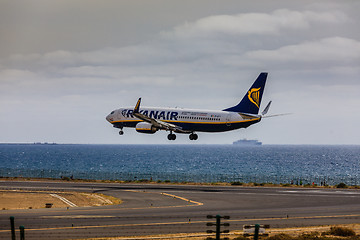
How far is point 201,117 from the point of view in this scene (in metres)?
81.8

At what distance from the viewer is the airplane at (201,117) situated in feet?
266

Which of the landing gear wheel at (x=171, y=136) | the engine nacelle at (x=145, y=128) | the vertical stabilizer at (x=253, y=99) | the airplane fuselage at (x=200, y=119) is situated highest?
the vertical stabilizer at (x=253, y=99)

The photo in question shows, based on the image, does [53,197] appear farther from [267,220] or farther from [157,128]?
[267,220]

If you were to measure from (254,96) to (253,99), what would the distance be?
70 cm

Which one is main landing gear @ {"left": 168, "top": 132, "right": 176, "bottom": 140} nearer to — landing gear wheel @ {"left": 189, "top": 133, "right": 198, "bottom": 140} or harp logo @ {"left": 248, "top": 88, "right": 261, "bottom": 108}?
landing gear wheel @ {"left": 189, "top": 133, "right": 198, "bottom": 140}

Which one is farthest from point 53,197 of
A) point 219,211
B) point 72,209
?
point 219,211

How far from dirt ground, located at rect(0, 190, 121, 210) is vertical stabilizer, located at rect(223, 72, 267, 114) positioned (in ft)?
88.8

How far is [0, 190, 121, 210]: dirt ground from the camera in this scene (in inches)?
2330

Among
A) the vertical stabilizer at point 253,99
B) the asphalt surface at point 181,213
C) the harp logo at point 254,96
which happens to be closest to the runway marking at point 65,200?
the asphalt surface at point 181,213

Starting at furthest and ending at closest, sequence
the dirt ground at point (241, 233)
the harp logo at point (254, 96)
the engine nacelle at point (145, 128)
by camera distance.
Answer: the harp logo at point (254, 96) < the engine nacelle at point (145, 128) < the dirt ground at point (241, 233)

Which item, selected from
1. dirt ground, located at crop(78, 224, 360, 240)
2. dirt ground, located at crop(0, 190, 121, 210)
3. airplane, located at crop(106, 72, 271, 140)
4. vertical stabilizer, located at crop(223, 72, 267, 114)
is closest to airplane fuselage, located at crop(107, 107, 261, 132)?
airplane, located at crop(106, 72, 271, 140)

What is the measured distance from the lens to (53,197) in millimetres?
67125

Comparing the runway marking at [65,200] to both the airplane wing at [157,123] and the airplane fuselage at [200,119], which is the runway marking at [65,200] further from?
the airplane fuselage at [200,119]

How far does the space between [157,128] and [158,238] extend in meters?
46.7
